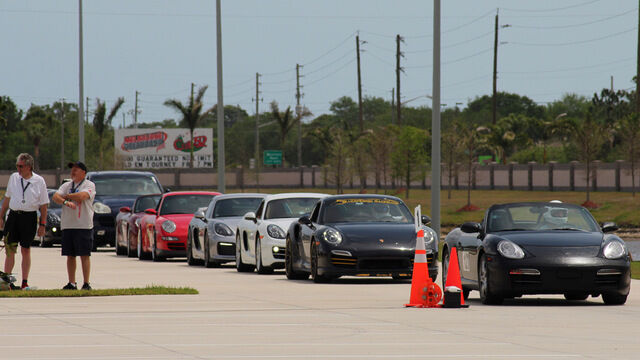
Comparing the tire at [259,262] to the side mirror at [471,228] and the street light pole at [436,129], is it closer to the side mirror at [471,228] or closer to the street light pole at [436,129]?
the street light pole at [436,129]

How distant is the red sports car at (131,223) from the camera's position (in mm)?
32125

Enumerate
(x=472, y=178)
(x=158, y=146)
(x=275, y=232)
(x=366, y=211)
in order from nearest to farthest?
(x=366, y=211)
(x=275, y=232)
(x=472, y=178)
(x=158, y=146)

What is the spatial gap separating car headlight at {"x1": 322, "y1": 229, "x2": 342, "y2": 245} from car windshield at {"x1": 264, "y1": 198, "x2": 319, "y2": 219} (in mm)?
3811

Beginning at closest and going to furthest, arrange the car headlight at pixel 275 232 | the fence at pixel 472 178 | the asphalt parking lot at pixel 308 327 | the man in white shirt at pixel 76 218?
1. the asphalt parking lot at pixel 308 327
2. the man in white shirt at pixel 76 218
3. the car headlight at pixel 275 232
4. the fence at pixel 472 178

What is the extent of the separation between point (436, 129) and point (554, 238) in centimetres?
1221

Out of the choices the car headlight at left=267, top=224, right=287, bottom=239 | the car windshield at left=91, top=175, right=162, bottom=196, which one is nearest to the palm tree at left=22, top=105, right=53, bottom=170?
the car windshield at left=91, top=175, right=162, bottom=196

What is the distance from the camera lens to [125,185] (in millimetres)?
36688

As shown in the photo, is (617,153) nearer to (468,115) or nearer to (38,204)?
(468,115)

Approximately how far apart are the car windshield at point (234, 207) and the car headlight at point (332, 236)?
7103 millimetres

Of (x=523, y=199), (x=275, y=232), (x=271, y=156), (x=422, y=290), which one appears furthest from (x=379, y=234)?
(x=271, y=156)

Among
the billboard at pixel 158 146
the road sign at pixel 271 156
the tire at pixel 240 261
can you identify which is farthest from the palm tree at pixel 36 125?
the tire at pixel 240 261

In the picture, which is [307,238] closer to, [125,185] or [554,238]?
[554,238]

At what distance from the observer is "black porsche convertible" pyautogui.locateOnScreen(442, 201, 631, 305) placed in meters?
16.0

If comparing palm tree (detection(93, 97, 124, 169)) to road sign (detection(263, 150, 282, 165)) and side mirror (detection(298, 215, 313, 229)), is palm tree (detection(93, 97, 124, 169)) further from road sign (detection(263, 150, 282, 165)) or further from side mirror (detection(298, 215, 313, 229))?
side mirror (detection(298, 215, 313, 229))
